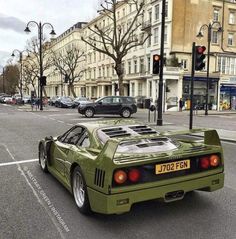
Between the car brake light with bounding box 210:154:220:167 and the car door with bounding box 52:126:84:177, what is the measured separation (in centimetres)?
219

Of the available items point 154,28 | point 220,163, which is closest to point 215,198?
point 220,163

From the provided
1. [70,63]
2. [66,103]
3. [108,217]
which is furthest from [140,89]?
[108,217]

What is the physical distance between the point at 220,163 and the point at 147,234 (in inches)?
65.9

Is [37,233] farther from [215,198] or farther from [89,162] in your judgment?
[215,198]

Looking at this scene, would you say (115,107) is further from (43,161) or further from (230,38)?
(230,38)

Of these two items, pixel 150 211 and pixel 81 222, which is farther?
pixel 150 211

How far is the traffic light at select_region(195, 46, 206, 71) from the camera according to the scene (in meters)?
13.2

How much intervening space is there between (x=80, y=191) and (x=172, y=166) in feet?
4.74

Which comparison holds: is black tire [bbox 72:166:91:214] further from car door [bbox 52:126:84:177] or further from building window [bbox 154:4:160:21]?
building window [bbox 154:4:160:21]

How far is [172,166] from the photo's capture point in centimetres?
441

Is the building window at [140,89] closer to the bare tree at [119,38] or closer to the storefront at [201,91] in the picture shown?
the bare tree at [119,38]

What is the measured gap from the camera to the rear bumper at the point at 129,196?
13.3 ft

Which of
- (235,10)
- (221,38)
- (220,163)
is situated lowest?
(220,163)

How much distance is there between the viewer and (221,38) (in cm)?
4606
